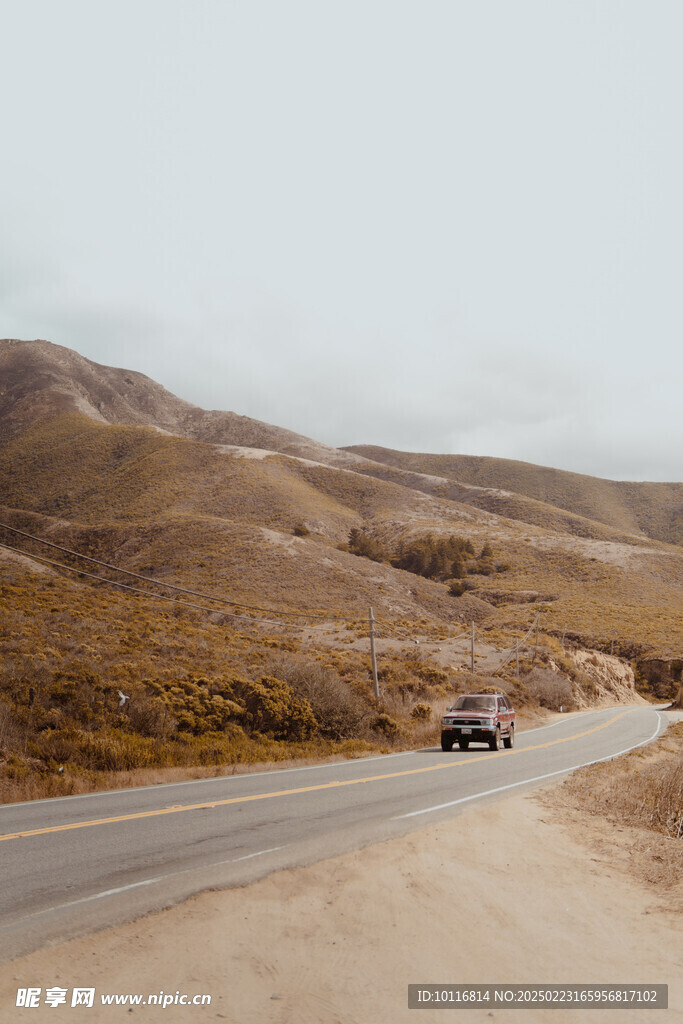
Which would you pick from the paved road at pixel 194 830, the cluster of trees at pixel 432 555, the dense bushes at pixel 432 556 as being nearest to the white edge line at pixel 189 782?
the paved road at pixel 194 830

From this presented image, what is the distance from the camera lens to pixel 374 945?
597cm

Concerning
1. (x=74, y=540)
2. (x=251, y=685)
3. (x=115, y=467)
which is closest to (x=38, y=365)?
(x=115, y=467)

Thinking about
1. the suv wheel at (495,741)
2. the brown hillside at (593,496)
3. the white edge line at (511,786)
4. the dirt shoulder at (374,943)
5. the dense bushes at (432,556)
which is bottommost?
the suv wheel at (495,741)

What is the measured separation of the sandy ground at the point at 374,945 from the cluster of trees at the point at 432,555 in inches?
2959

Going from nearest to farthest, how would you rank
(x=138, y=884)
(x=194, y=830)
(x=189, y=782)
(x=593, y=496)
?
(x=138, y=884)
(x=194, y=830)
(x=189, y=782)
(x=593, y=496)

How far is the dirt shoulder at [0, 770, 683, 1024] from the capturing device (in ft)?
16.3

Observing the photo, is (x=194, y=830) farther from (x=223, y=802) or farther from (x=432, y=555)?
(x=432, y=555)

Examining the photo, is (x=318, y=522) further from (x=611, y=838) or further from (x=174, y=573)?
(x=611, y=838)

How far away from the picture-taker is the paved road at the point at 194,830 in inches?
268

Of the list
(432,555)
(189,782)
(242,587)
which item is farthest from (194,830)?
(432,555)

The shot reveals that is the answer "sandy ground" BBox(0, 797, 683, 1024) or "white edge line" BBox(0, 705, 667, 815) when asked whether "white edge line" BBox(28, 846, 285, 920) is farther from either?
"white edge line" BBox(0, 705, 667, 815)

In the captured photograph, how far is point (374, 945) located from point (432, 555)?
81001 millimetres

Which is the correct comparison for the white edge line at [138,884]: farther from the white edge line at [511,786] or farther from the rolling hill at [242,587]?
the rolling hill at [242,587]

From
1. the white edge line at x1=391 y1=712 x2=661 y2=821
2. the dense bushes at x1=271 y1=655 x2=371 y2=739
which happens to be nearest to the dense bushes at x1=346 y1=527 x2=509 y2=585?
the dense bushes at x1=271 y1=655 x2=371 y2=739
